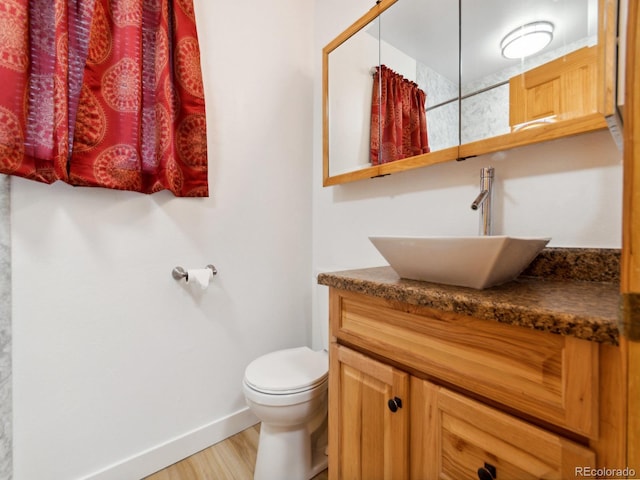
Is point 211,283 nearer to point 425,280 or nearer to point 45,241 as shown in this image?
point 45,241

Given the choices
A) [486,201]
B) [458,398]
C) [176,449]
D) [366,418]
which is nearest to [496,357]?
[458,398]

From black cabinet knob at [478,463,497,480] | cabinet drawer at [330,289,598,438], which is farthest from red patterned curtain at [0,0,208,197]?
black cabinet knob at [478,463,497,480]

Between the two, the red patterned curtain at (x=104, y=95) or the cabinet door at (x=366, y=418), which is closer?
the cabinet door at (x=366, y=418)

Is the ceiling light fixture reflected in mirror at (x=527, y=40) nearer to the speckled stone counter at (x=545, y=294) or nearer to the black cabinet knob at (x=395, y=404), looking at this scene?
the speckled stone counter at (x=545, y=294)

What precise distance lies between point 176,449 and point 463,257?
4.97 feet

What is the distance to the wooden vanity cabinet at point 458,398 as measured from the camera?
1.59ft

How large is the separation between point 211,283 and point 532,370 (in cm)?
132

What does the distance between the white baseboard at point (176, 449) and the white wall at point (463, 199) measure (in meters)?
0.60

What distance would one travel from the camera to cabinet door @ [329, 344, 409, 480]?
763mm

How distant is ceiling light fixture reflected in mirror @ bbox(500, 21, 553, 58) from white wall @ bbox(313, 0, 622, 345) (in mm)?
302

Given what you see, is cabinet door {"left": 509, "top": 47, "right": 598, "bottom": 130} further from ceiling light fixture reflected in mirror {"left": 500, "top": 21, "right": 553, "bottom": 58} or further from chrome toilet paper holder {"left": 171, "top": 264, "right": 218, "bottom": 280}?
chrome toilet paper holder {"left": 171, "top": 264, "right": 218, "bottom": 280}

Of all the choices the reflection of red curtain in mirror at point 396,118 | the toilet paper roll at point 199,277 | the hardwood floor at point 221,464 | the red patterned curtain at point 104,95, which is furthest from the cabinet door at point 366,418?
the red patterned curtain at point 104,95

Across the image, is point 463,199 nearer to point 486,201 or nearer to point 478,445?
point 486,201

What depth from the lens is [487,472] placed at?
60cm
